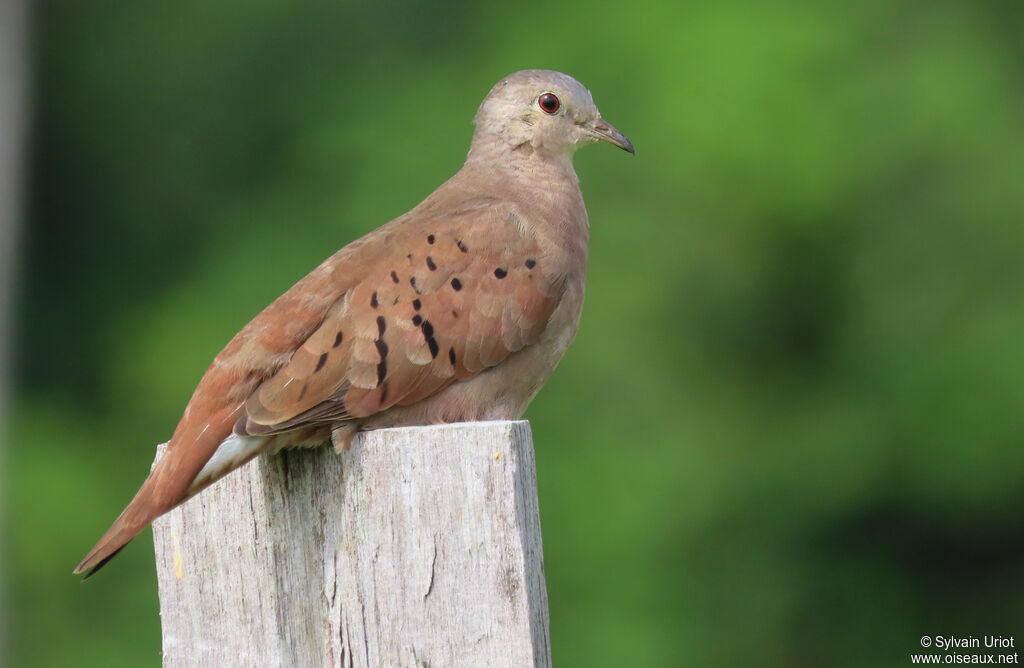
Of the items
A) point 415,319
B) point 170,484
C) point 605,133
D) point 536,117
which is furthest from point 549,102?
point 170,484

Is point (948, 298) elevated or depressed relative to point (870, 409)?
elevated

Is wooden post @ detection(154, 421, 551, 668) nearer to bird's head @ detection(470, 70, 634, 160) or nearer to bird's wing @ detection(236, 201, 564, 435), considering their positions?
bird's wing @ detection(236, 201, 564, 435)

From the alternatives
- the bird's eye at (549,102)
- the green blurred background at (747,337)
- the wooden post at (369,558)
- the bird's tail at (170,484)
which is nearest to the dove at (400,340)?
the bird's tail at (170,484)

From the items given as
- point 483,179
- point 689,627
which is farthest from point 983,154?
point 483,179

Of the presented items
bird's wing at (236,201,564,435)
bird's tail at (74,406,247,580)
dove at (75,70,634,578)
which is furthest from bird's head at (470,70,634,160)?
bird's tail at (74,406,247,580)

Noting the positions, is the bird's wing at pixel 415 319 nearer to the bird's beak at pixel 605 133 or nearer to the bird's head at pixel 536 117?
the bird's head at pixel 536 117

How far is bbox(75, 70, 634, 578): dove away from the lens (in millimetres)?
3021

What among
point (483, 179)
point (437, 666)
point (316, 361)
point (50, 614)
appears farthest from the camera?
point (50, 614)

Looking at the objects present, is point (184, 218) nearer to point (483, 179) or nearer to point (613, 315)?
point (613, 315)

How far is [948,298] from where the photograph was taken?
25.7 ft

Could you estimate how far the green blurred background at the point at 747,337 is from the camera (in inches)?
294

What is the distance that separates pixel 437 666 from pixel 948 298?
5.89 meters

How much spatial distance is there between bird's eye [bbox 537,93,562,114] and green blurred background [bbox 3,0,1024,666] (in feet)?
10.8

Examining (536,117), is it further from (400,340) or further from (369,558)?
(369,558)
